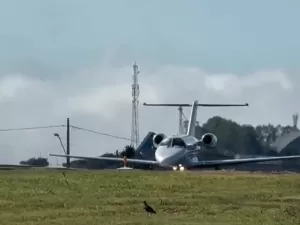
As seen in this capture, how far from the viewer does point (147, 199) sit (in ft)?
94.1

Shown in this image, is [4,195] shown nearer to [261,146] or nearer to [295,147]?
[261,146]

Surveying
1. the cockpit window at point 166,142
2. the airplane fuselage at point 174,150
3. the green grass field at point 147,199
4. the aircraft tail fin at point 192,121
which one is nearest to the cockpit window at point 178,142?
the airplane fuselage at point 174,150

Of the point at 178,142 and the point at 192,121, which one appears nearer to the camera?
the point at 178,142

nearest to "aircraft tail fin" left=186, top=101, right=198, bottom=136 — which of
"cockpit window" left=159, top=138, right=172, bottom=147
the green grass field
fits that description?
"cockpit window" left=159, top=138, right=172, bottom=147

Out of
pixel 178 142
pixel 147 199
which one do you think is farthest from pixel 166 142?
pixel 147 199

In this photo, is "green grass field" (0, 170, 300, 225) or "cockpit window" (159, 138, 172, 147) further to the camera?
"cockpit window" (159, 138, 172, 147)

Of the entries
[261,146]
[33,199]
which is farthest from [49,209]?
[261,146]

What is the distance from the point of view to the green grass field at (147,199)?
2475 centimetres

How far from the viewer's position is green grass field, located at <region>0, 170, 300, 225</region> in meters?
24.8

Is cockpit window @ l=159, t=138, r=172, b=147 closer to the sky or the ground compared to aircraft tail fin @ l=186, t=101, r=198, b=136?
closer to the ground

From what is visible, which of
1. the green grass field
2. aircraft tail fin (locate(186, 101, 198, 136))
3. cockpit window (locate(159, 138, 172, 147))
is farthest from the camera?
aircraft tail fin (locate(186, 101, 198, 136))

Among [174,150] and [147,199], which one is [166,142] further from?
[147,199]

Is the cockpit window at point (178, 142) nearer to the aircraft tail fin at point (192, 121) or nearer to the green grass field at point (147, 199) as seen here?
the aircraft tail fin at point (192, 121)

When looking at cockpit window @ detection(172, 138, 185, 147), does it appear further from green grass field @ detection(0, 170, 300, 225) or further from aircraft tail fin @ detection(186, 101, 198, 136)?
green grass field @ detection(0, 170, 300, 225)
